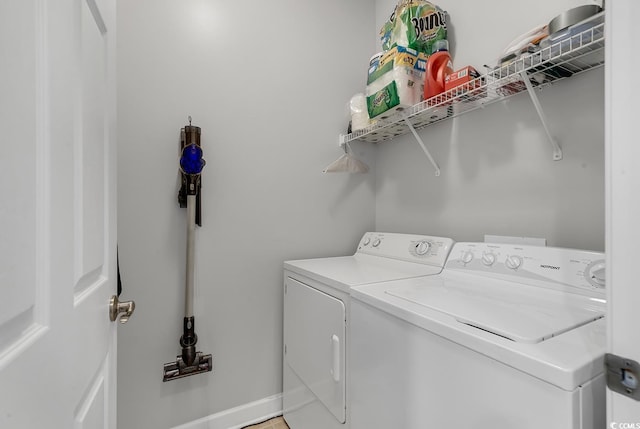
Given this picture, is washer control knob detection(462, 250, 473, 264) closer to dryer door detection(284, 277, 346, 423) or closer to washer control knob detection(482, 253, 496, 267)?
washer control knob detection(482, 253, 496, 267)

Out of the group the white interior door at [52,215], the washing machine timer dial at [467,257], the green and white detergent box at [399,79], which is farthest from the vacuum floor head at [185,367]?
the green and white detergent box at [399,79]

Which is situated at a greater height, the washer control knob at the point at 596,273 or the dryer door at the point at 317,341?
the washer control knob at the point at 596,273

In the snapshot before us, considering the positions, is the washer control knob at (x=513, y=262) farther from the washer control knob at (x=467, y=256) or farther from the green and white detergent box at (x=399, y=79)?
the green and white detergent box at (x=399, y=79)

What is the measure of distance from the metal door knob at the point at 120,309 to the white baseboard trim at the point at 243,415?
3.49 feet

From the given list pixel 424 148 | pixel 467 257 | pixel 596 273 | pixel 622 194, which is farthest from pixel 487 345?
pixel 424 148

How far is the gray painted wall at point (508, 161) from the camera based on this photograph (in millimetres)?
1030

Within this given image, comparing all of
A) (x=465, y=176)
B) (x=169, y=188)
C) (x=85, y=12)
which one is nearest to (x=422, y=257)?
(x=465, y=176)

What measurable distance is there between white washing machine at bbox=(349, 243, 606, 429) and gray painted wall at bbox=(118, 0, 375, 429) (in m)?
0.84

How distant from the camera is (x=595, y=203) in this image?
3.31 ft

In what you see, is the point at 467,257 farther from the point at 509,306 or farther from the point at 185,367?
the point at 185,367

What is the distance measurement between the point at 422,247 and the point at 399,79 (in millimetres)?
858

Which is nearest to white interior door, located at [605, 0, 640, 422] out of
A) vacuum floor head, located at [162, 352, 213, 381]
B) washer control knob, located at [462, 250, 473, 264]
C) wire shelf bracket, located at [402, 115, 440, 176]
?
washer control knob, located at [462, 250, 473, 264]

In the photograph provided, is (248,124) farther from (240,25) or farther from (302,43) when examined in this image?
(302,43)

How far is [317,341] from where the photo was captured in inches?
50.1
